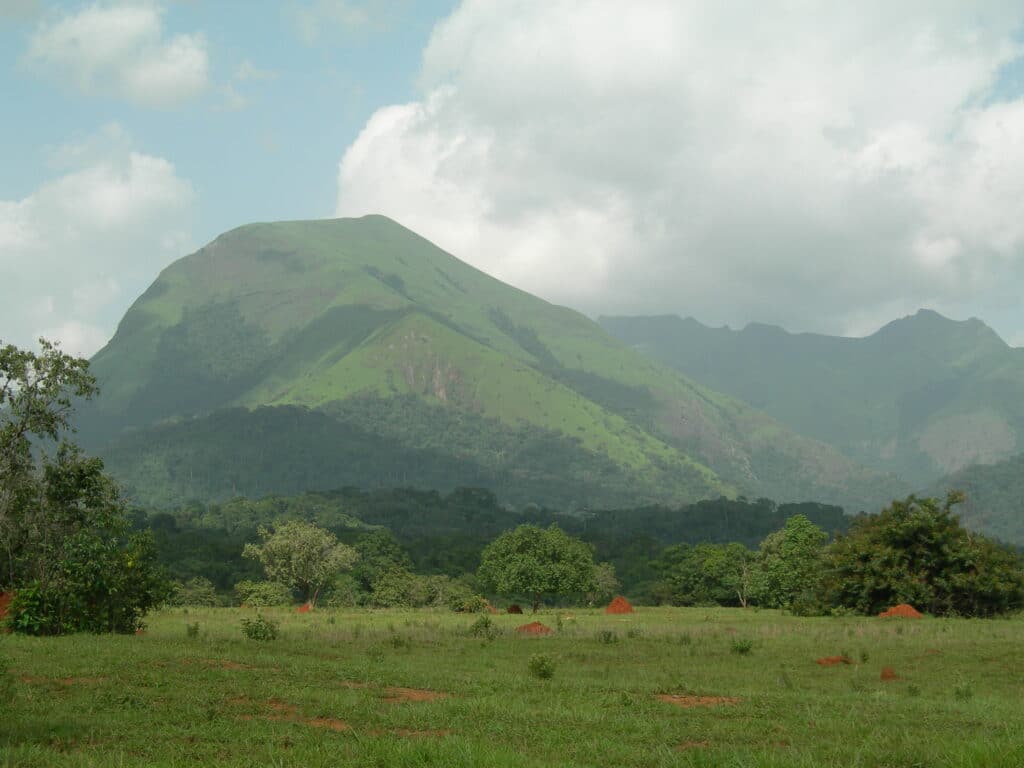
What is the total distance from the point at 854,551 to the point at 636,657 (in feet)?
105

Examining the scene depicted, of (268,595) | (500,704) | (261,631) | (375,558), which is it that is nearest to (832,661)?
(500,704)

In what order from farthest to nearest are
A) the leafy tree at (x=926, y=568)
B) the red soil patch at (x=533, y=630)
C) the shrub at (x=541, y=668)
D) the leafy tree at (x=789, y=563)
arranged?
1. the leafy tree at (x=789, y=563)
2. the leafy tree at (x=926, y=568)
3. the red soil patch at (x=533, y=630)
4. the shrub at (x=541, y=668)

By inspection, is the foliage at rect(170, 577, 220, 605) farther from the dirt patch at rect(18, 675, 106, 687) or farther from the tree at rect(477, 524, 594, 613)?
the dirt patch at rect(18, 675, 106, 687)

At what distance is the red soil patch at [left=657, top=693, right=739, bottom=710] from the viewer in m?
21.2

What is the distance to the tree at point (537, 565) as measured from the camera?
78312mm

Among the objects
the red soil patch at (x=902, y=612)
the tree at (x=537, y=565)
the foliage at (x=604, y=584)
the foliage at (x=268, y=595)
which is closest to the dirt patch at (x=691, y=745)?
the red soil patch at (x=902, y=612)

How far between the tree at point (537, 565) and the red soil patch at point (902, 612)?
2845 cm

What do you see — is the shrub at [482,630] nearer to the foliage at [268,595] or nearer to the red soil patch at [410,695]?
the red soil patch at [410,695]

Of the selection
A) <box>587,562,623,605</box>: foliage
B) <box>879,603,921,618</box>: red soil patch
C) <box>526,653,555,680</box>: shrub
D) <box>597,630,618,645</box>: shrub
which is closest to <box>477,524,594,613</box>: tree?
<box>587,562,623,605</box>: foliage

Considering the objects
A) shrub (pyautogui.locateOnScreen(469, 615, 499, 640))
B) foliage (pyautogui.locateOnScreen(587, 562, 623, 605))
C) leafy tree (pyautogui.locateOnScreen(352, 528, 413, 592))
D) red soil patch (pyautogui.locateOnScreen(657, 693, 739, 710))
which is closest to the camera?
red soil patch (pyautogui.locateOnScreen(657, 693, 739, 710))

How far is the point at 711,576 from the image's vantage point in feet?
344

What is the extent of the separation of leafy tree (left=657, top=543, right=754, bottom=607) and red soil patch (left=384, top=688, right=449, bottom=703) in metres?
73.4

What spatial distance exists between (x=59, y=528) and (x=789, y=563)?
59.5 meters

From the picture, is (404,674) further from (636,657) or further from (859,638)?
(859,638)
